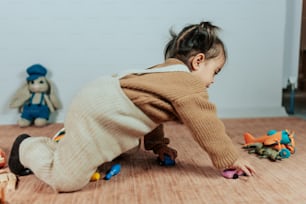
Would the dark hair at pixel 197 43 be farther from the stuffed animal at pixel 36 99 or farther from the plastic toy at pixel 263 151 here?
the stuffed animal at pixel 36 99

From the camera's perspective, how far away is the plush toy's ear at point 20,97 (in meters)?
1.53

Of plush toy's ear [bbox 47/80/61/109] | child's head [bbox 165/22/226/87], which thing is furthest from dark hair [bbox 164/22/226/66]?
plush toy's ear [bbox 47/80/61/109]

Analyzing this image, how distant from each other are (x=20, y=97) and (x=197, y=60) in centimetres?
92

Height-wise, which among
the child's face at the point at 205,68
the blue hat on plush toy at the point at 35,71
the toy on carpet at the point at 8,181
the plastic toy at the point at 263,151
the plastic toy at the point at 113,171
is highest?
the child's face at the point at 205,68

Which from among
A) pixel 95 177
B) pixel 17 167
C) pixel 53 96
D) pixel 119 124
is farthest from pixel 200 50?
pixel 53 96

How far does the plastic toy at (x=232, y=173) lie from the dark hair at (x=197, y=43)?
30cm

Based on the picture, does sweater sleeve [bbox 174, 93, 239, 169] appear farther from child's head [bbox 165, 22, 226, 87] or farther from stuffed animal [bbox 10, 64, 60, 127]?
stuffed animal [bbox 10, 64, 60, 127]

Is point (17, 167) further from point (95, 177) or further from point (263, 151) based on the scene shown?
point (263, 151)

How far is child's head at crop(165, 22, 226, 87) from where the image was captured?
3.10 feet

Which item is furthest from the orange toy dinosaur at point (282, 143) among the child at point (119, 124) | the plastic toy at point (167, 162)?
the plastic toy at point (167, 162)

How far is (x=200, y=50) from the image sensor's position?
948 mm

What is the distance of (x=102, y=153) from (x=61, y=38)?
903 millimetres

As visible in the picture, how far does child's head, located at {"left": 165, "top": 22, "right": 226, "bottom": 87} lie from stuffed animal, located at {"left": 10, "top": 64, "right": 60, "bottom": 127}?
2.52 ft

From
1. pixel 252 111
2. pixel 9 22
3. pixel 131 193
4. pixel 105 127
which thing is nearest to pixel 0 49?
pixel 9 22
